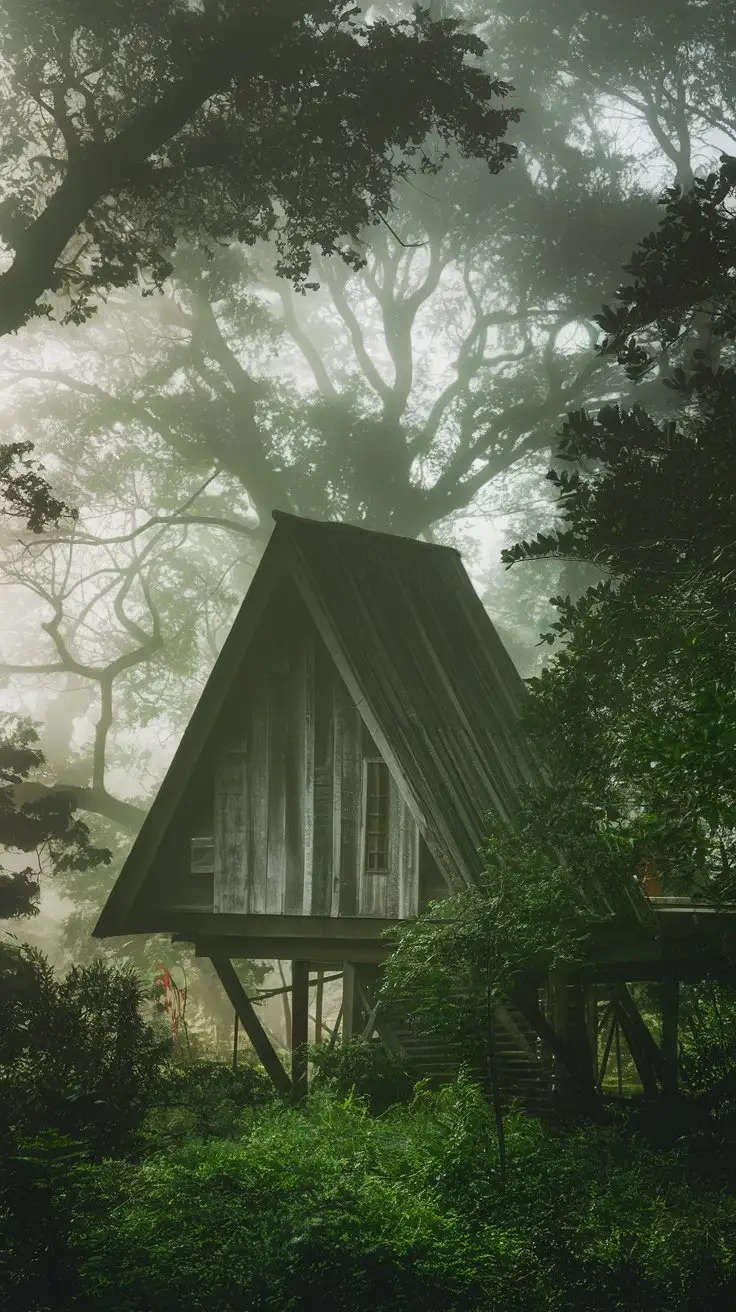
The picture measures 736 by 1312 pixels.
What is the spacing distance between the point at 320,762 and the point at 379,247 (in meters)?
32.7

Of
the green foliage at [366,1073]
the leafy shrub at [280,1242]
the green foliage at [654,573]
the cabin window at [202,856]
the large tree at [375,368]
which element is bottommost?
the leafy shrub at [280,1242]

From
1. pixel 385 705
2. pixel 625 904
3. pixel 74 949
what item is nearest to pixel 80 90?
pixel 385 705

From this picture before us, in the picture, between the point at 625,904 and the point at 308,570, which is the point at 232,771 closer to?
the point at 308,570

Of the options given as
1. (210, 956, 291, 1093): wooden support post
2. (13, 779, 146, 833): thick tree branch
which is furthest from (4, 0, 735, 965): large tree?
(210, 956, 291, 1093): wooden support post

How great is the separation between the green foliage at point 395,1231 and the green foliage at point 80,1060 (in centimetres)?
58

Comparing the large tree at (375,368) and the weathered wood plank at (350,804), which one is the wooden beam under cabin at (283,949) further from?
the large tree at (375,368)

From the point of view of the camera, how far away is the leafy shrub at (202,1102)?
12.9 m

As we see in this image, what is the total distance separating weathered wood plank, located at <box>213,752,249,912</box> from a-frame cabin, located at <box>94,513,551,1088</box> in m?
0.02

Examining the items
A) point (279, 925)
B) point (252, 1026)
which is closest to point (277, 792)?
point (279, 925)

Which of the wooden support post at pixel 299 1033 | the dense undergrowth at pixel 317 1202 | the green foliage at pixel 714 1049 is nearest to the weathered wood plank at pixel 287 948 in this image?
the wooden support post at pixel 299 1033

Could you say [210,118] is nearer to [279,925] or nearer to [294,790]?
[294,790]

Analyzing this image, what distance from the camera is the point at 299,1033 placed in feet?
53.2

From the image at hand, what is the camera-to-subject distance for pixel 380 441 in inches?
1569

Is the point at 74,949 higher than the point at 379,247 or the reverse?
the reverse
